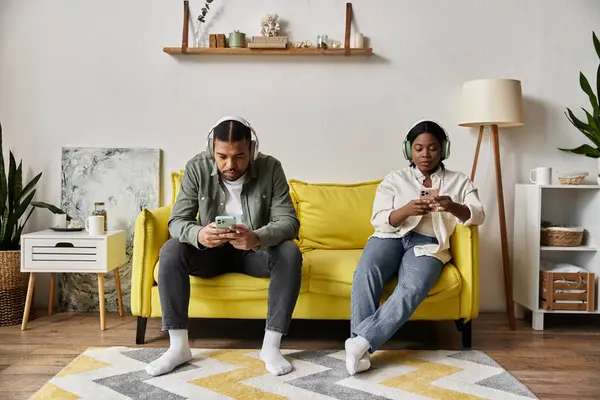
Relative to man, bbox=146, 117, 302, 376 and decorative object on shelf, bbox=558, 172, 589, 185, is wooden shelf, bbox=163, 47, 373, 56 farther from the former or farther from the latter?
decorative object on shelf, bbox=558, 172, 589, 185

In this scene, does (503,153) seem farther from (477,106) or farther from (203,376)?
(203,376)

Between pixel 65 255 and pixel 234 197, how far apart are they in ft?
3.37

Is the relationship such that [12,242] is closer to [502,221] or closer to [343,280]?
[343,280]

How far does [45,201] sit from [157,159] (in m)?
0.72

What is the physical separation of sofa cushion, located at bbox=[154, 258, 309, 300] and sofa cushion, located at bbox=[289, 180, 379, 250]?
60 cm

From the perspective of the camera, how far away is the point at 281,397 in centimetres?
222

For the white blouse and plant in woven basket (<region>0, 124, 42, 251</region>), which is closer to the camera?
the white blouse

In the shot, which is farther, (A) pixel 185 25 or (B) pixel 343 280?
(A) pixel 185 25

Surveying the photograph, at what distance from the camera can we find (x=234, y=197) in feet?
9.23

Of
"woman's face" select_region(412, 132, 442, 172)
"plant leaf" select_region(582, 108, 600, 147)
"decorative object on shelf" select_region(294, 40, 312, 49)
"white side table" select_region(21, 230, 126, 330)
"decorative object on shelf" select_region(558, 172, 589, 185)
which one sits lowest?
"white side table" select_region(21, 230, 126, 330)

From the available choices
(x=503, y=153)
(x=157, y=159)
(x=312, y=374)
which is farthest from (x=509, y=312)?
(x=157, y=159)

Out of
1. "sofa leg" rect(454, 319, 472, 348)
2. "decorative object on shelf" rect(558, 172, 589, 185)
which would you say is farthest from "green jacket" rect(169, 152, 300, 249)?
A: "decorative object on shelf" rect(558, 172, 589, 185)

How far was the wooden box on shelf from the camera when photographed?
3.36 meters

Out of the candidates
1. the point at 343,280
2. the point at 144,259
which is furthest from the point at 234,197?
the point at 343,280
